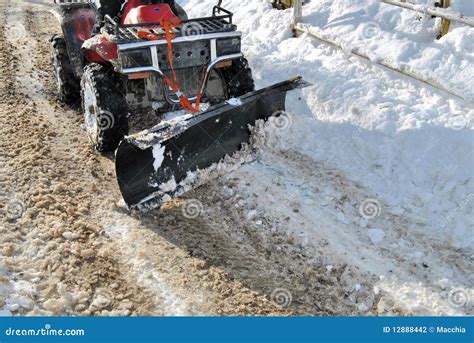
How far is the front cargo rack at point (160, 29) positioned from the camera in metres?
5.79

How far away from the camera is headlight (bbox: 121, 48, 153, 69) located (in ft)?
18.6

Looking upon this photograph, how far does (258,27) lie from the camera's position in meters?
10.3

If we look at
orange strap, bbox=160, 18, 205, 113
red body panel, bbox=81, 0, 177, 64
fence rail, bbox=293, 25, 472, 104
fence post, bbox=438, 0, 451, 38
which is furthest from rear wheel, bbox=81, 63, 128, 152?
fence post, bbox=438, 0, 451, 38

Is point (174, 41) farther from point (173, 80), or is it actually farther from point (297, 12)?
point (297, 12)

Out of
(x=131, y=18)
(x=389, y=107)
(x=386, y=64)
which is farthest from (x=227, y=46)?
(x=386, y=64)

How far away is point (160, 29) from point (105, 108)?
113 centimetres

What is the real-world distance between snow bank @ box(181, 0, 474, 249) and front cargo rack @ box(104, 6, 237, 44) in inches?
60.4

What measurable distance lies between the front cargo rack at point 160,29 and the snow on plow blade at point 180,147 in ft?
3.00

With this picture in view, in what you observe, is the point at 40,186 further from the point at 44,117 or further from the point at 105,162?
the point at 44,117

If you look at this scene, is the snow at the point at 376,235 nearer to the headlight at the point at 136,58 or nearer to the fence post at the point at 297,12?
the headlight at the point at 136,58

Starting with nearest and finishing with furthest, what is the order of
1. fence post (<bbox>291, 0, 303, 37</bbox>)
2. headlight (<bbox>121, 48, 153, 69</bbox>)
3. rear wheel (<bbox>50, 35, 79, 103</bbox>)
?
headlight (<bbox>121, 48, 153, 69</bbox>)
rear wheel (<bbox>50, 35, 79, 103</bbox>)
fence post (<bbox>291, 0, 303, 37</bbox>)

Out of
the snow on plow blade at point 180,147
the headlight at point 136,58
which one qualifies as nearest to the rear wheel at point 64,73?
the headlight at point 136,58

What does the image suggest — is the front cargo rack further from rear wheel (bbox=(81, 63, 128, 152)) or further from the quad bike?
rear wheel (bbox=(81, 63, 128, 152))

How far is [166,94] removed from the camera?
20.1 ft
